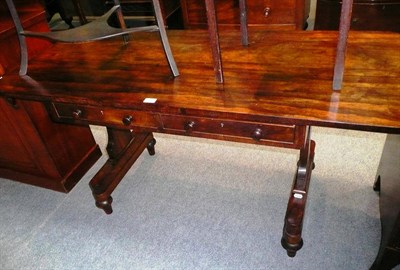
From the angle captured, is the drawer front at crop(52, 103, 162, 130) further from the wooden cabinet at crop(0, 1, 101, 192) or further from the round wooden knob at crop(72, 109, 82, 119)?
the wooden cabinet at crop(0, 1, 101, 192)

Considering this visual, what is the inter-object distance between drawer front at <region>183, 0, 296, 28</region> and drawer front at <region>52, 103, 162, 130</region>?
1521 mm

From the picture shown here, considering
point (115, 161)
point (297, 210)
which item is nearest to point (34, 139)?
point (115, 161)

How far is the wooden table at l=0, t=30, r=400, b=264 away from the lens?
925 millimetres

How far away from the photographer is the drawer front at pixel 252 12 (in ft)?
7.32

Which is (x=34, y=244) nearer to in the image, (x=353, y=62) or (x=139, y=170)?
(x=139, y=170)

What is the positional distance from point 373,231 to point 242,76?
3.03 feet

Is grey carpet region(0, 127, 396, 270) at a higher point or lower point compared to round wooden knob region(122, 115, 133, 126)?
lower

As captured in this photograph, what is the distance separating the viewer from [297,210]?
127 cm

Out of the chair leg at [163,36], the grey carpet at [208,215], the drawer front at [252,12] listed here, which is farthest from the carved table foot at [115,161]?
the drawer front at [252,12]

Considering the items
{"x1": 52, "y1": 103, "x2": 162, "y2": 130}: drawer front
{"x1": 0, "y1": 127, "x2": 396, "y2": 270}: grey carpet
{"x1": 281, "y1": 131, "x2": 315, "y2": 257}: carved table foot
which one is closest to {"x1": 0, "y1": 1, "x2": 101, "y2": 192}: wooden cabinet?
{"x1": 0, "y1": 127, "x2": 396, "y2": 270}: grey carpet

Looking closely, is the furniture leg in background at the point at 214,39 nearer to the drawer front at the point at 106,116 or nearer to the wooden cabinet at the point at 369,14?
the drawer front at the point at 106,116

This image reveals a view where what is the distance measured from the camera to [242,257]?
1.40m

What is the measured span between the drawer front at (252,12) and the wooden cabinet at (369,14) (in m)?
0.29

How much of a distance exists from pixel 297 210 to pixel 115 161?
99 centimetres
